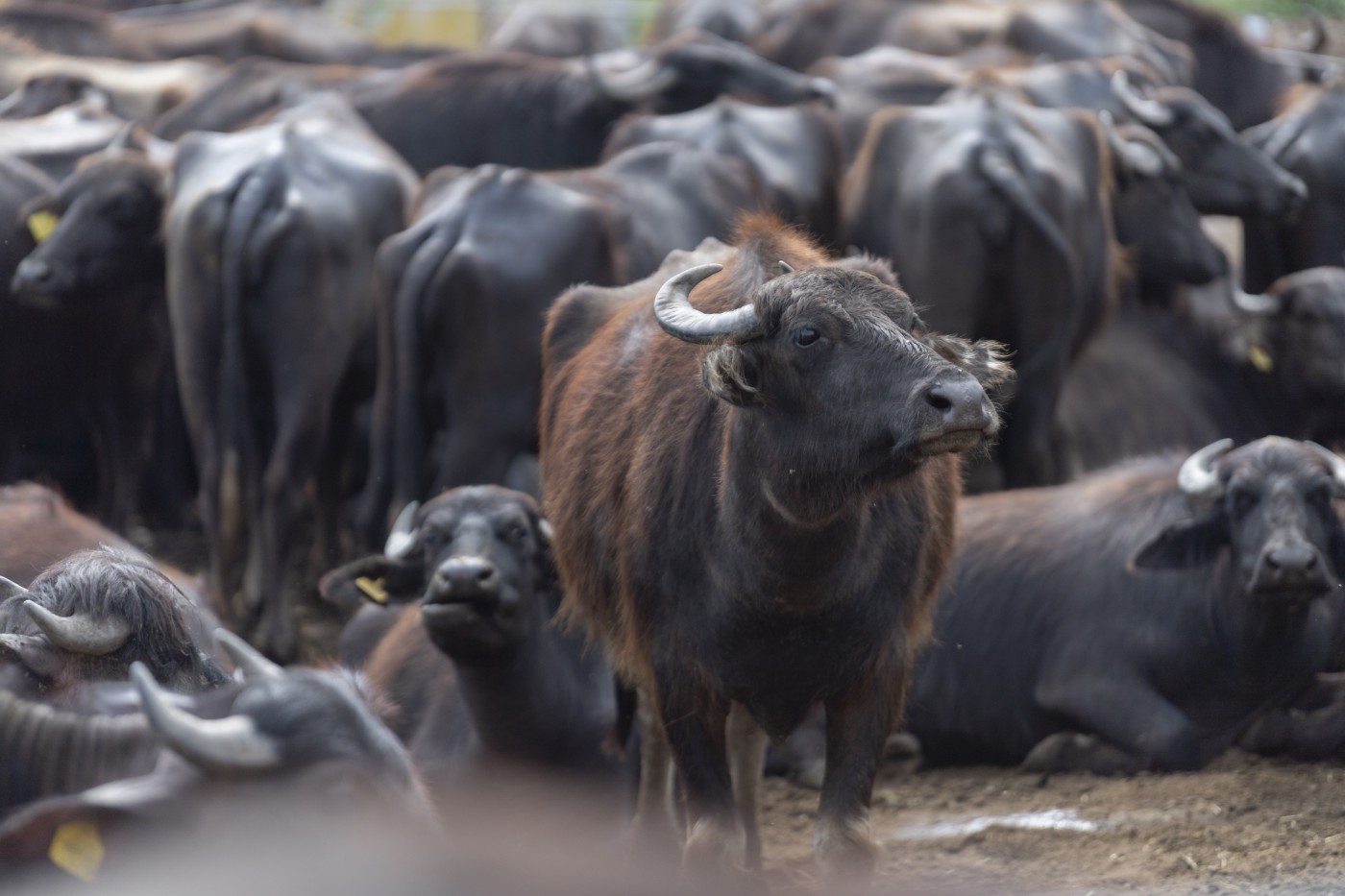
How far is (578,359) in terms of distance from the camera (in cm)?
632

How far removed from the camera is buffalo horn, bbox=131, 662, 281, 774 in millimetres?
3203

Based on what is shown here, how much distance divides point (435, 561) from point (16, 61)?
9.88 metres

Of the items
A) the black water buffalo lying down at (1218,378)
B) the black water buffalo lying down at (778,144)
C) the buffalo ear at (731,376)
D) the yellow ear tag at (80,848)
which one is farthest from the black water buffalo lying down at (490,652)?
the black water buffalo lying down at (778,144)

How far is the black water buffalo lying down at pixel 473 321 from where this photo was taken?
332 inches

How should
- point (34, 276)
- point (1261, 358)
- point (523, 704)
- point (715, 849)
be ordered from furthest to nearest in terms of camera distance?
point (1261, 358)
point (34, 276)
point (523, 704)
point (715, 849)

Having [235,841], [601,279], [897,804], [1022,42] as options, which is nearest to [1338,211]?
[1022,42]

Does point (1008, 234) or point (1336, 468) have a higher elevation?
point (1336, 468)

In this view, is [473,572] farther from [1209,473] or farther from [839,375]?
[1209,473]

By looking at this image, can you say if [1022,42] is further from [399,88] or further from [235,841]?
[235,841]

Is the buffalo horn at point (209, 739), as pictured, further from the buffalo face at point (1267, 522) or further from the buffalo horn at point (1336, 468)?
the buffalo horn at point (1336, 468)

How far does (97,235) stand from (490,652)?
4380mm

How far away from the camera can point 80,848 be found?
3.21 m

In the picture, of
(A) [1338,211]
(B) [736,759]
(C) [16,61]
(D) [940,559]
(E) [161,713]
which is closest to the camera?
(E) [161,713]

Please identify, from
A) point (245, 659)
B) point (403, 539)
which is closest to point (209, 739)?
point (245, 659)
